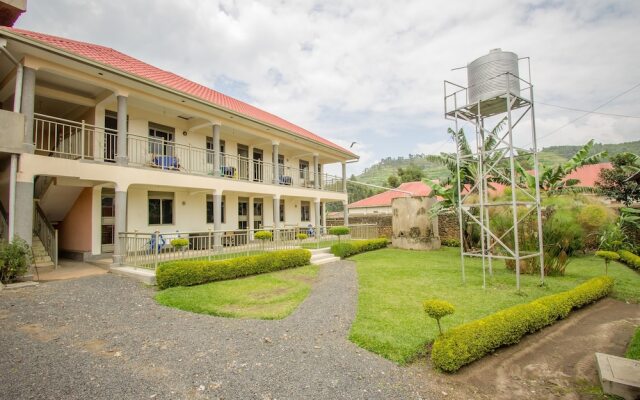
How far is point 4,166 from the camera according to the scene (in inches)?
380

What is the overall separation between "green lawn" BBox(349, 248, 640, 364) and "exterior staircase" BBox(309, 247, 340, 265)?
124 cm

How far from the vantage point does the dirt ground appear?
395 centimetres

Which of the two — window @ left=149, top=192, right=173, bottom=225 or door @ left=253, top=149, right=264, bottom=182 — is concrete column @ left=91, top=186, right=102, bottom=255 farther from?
door @ left=253, top=149, right=264, bottom=182

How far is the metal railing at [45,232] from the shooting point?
10.2 m

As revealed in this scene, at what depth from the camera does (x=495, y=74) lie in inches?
333

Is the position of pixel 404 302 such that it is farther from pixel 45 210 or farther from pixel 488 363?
pixel 45 210

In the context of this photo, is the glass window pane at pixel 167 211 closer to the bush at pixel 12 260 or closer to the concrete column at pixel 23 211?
the concrete column at pixel 23 211

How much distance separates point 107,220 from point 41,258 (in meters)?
2.63

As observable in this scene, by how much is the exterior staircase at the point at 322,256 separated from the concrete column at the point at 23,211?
30.1 feet

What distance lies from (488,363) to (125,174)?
1143cm

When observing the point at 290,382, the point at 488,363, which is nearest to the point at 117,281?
the point at 290,382

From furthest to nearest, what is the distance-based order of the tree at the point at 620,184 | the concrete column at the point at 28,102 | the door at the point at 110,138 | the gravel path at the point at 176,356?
the tree at the point at 620,184
the door at the point at 110,138
the concrete column at the point at 28,102
the gravel path at the point at 176,356

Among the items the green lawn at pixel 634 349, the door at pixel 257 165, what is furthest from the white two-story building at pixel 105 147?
the green lawn at pixel 634 349

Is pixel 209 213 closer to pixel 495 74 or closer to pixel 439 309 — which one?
pixel 495 74
